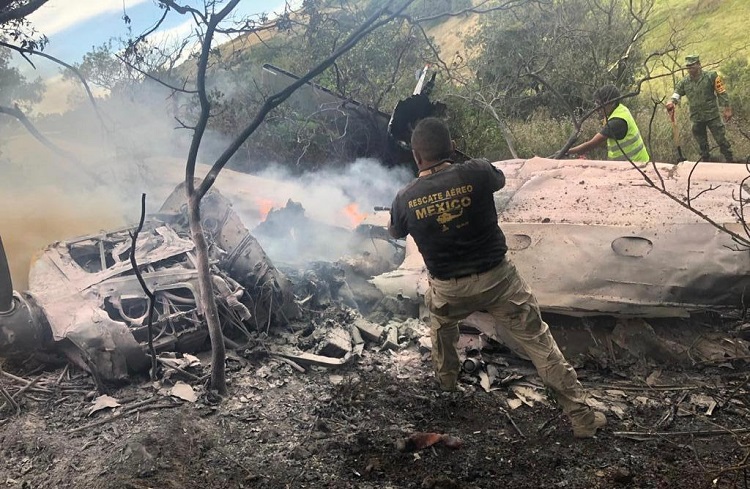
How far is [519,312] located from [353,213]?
5288 millimetres

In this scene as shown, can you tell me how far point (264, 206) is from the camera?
358 inches

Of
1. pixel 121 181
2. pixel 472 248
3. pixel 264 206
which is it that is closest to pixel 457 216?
pixel 472 248

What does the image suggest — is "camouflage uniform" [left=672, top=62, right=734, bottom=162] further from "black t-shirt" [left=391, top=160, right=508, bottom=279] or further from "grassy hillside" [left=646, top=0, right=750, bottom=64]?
"grassy hillside" [left=646, top=0, right=750, bottom=64]

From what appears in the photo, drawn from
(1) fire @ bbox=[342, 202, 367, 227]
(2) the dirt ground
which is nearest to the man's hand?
(1) fire @ bbox=[342, 202, 367, 227]

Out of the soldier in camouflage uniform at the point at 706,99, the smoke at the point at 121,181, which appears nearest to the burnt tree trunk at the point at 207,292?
the smoke at the point at 121,181

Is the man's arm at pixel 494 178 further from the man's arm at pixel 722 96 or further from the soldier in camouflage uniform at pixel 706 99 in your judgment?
the man's arm at pixel 722 96

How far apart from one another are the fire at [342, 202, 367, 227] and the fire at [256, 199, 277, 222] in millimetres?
1194

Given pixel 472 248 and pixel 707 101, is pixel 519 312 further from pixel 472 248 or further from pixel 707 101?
pixel 707 101

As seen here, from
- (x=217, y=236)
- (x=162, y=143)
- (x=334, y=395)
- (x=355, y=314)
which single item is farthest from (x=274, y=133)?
(x=334, y=395)

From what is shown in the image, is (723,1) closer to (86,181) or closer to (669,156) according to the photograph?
(669,156)

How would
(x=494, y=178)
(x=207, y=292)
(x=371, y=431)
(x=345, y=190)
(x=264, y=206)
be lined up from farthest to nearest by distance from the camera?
(x=345, y=190) → (x=264, y=206) → (x=207, y=292) → (x=371, y=431) → (x=494, y=178)

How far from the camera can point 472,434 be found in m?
3.67

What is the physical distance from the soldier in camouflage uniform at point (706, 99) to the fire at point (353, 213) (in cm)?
494

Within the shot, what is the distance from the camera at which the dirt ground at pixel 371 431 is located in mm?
3182
